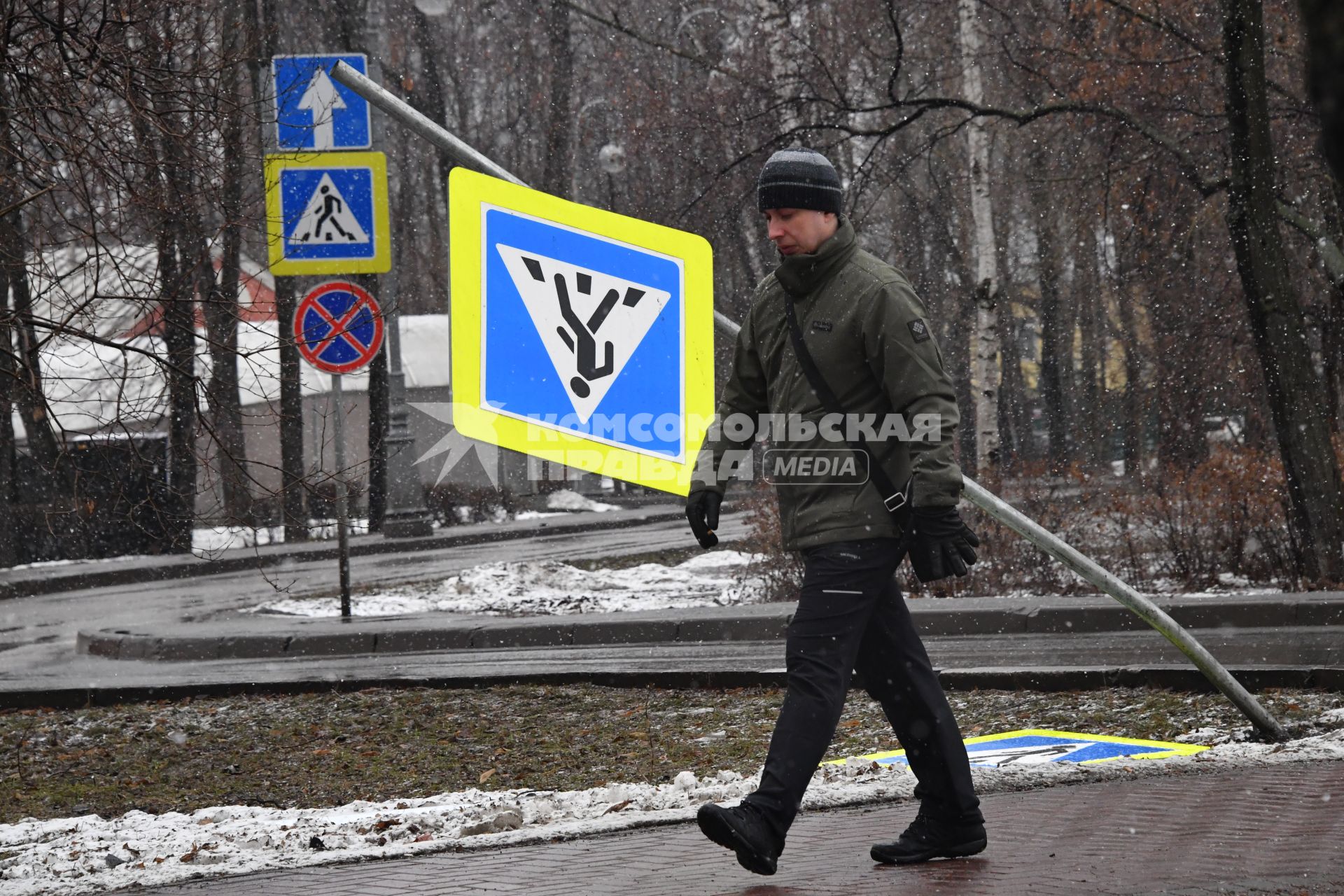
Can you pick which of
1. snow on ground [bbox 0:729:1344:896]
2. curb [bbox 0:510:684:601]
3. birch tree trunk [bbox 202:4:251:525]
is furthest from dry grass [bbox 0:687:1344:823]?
curb [bbox 0:510:684:601]

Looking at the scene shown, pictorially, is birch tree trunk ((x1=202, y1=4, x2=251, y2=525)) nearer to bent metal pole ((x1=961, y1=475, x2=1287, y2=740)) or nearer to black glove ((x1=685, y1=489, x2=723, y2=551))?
black glove ((x1=685, y1=489, x2=723, y2=551))

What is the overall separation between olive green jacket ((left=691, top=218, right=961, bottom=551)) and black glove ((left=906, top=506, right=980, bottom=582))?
0.06m

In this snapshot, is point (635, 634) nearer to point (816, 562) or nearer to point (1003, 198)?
point (816, 562)

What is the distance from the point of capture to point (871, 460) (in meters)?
4.18

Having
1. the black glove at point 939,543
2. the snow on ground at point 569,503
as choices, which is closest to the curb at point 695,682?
the black glove at point 939,543

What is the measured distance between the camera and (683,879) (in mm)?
4293

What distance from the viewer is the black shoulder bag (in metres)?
4.18

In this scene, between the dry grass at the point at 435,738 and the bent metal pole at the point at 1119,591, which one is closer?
the bent metal pole at the point at 1119,591

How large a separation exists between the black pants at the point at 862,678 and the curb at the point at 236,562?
13.2m

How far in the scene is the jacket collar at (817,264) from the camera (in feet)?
14.0

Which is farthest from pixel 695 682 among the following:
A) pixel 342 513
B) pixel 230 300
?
pixel 342 513

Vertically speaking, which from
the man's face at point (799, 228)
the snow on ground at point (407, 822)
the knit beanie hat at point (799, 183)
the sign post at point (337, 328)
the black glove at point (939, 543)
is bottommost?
the snow on ground at point (407, 822)

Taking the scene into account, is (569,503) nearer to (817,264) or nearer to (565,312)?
(565,312)

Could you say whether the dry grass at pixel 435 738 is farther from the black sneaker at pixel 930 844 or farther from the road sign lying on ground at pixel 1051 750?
the black sneaker at pixel 930 844
